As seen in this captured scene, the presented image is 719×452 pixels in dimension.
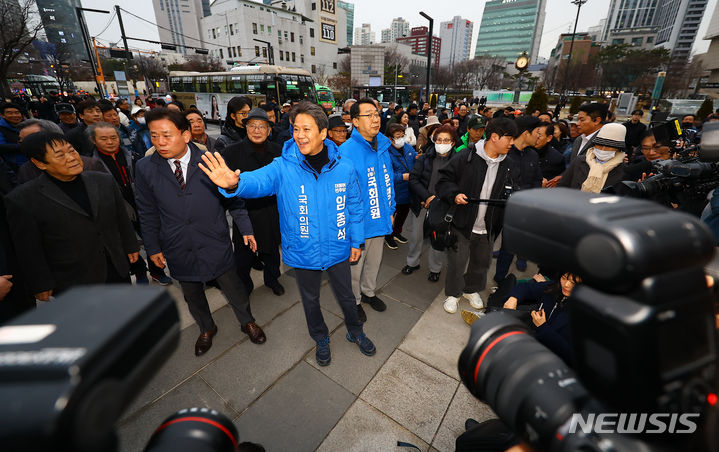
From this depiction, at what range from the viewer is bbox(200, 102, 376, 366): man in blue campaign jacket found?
2.22 m

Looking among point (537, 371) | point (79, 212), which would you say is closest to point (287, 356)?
point (79, 212)

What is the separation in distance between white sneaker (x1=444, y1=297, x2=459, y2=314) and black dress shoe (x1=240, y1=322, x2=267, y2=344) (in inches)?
78.3

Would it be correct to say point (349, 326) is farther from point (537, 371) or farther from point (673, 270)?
point (673, 270)

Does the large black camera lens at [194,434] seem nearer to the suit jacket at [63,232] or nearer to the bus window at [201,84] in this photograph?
the suit jacket at [63,232]

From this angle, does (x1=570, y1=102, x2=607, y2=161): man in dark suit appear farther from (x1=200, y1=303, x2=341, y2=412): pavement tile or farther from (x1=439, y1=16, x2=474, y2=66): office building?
(x1=439, y1=16, x2=474, y2=66): office building

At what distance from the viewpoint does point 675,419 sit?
0.60 meters

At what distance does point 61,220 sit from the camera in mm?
2229

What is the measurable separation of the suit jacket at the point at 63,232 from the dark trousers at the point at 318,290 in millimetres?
1572

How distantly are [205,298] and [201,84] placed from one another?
24.5 meters

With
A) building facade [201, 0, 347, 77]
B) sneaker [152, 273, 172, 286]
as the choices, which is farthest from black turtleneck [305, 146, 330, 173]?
building facade [201, 0, 347, 77]

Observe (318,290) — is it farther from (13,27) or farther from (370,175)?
(13,27)

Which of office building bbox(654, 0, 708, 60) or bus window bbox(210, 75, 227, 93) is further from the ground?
office building bbox(654, 0, 708, 60)

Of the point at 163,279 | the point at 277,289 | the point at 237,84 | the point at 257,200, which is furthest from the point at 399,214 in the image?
the point at 237,84

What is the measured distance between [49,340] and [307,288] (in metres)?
2.08
